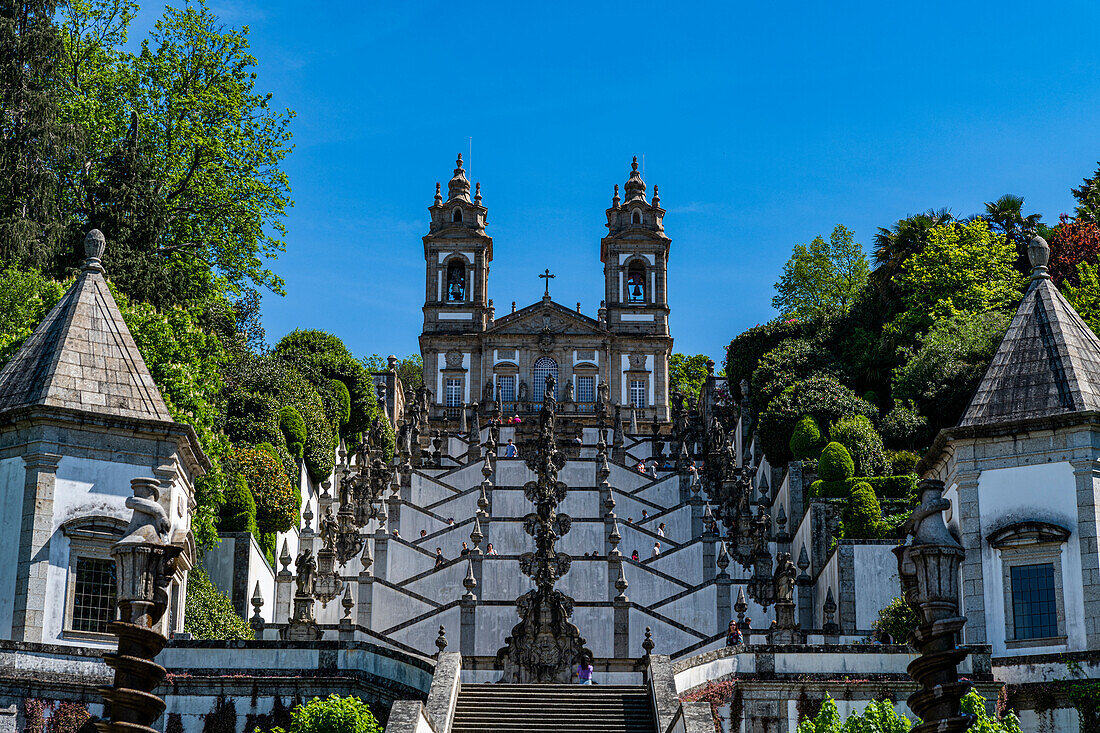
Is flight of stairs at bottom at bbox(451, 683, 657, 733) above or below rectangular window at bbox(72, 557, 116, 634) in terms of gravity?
below

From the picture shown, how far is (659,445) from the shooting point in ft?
181

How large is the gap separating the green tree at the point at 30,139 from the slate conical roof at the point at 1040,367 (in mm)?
21904

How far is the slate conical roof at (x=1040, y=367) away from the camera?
2497 cm

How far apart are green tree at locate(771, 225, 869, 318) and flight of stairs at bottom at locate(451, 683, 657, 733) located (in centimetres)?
4285

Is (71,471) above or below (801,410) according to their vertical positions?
below

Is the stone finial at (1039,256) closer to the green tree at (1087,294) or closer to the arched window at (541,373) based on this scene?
the green tree at (1087,294)

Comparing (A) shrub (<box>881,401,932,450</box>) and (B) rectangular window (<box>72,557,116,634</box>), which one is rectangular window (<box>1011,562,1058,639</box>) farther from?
(A) shrub (<box>881,401,932,450</box>)

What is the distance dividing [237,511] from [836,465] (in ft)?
48.3

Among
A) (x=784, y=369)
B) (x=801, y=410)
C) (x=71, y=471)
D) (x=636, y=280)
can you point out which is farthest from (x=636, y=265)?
(x=71, y=471)

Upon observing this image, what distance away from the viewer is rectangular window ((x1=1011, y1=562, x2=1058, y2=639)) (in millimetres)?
24031

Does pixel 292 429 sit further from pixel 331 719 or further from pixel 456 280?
pixel 456 280

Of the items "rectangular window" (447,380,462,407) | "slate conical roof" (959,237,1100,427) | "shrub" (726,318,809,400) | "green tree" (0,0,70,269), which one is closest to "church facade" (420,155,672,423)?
"rectangular window" (447,380,462,407)

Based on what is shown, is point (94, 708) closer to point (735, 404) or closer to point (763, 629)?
point (763, 629)

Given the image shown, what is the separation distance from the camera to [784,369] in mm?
46812
